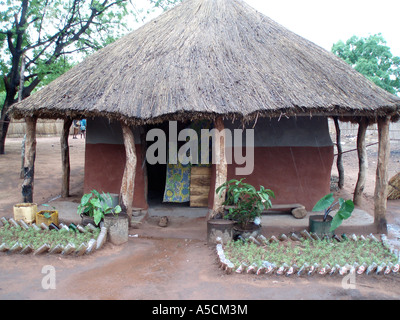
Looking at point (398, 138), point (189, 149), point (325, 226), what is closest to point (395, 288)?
point (325, 226)

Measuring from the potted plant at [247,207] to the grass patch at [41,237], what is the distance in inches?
86.2

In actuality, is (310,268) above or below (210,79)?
below

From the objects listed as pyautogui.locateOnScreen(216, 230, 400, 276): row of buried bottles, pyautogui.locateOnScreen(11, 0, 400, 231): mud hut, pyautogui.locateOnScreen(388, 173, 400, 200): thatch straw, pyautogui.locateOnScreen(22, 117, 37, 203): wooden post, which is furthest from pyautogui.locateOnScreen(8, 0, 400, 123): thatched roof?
pyautogui.locateOnScreen(388, 173, 400, 200): thatch straw

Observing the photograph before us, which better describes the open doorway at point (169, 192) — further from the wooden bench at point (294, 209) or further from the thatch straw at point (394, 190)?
the thatch straw at point (394, 190)

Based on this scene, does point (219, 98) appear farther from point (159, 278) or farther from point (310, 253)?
point (159, 278)

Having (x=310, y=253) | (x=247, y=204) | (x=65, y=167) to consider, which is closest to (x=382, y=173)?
(x=310, y=253)

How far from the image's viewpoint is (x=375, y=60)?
68.3ft

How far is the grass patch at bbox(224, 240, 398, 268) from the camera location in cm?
502

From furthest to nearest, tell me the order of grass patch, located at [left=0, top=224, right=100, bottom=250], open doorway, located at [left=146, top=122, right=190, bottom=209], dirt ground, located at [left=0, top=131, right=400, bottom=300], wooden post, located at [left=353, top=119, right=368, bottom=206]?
wooden post, located at [left=353, top=119, right=368, bottom=206] → open doorway, located at [left=146, top=122, right=190, bottom=209] → grass patch, located at [left=0, top=224, right=100, bottom=250] → dirt ground, located at [left=0, top=131, right=400, bottom=300]

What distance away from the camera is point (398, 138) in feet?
63.8

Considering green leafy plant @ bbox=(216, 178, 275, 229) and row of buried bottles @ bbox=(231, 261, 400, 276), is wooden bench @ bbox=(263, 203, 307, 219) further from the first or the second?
row of buried bottles @ bbox=(231, 261, 400, 276)

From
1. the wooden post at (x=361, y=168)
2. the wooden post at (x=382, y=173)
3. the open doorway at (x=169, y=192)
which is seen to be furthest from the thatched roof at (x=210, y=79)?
the wooden post at (x=361, y=168)

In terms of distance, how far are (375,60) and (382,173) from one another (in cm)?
1675

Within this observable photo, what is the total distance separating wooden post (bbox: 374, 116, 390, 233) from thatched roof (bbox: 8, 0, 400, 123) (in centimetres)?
34
